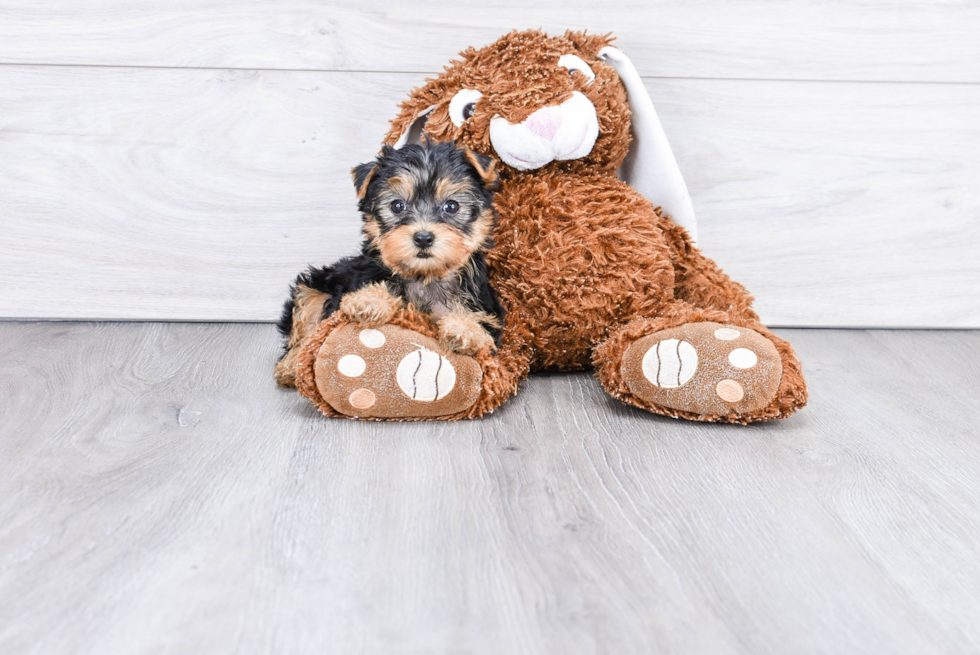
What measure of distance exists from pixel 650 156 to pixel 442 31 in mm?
729

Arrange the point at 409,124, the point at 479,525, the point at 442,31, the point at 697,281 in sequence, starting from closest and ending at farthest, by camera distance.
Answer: the point at 479,525 < the point at 409,124 < the point at 697,281 < the point at 442,31

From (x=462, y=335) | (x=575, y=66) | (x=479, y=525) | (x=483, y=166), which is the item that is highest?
(x=575, y=66)

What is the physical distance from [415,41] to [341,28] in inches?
8.3

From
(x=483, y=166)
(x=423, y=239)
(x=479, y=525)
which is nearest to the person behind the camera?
(x=479, y=525)

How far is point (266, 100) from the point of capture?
236 cm

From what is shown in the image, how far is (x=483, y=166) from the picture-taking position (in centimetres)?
169

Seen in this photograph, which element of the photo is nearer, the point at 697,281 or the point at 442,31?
the point at 697,281

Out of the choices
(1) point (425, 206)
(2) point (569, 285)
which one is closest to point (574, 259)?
(2) point (569, 285)

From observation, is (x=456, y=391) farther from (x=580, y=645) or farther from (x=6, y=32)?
(x=6, y=32)

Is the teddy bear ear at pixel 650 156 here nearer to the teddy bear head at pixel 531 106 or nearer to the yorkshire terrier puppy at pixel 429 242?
the teddy bear head at pixel 531 106

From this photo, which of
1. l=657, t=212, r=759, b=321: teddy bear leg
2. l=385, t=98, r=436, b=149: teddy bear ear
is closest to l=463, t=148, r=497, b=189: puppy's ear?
l=385, t=98, r=436, b=149: teddy bear ear

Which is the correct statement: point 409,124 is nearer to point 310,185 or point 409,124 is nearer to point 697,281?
point 310,185

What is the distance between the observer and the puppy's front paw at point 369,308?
163 cm

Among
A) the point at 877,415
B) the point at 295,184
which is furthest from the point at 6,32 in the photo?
the point at 877,415
